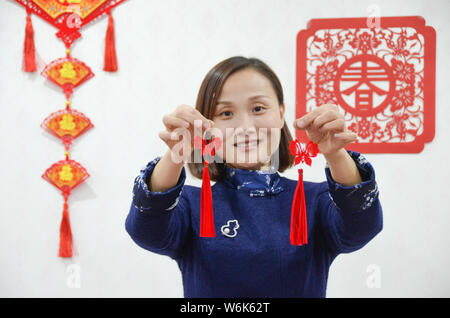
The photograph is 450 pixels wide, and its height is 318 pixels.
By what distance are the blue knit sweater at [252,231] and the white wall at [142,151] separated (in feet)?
1.76

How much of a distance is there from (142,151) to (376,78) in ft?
2.96

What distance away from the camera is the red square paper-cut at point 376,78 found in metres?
1.20

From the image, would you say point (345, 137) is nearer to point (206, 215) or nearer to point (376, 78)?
point (206, 215)

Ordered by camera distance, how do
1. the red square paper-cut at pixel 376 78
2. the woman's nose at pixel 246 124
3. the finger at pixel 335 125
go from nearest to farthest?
the finger at pixel 335 125 < the woman's nose at pixel 246 124 < the red square paper-cut at pixel 376 78

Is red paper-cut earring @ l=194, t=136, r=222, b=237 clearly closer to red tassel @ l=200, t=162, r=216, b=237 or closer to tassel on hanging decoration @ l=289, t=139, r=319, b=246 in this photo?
red tassel @ l=200, t=162, r=216, b=237

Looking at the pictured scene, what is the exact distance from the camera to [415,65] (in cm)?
120

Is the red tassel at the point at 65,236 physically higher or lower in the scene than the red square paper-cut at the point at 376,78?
lower

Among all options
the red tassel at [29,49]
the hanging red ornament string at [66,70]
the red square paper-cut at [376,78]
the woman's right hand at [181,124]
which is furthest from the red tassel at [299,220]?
the red tassel at [29,49]

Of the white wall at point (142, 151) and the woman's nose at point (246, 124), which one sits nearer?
the woman's nose at point (246, 124)

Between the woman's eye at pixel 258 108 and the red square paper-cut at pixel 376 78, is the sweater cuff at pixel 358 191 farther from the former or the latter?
the red square paper-cut at pixel 376 78

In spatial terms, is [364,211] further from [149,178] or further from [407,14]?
[407,14]

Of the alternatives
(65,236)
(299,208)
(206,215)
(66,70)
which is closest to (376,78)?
(299,208)

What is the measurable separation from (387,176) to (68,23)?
1325 mm
